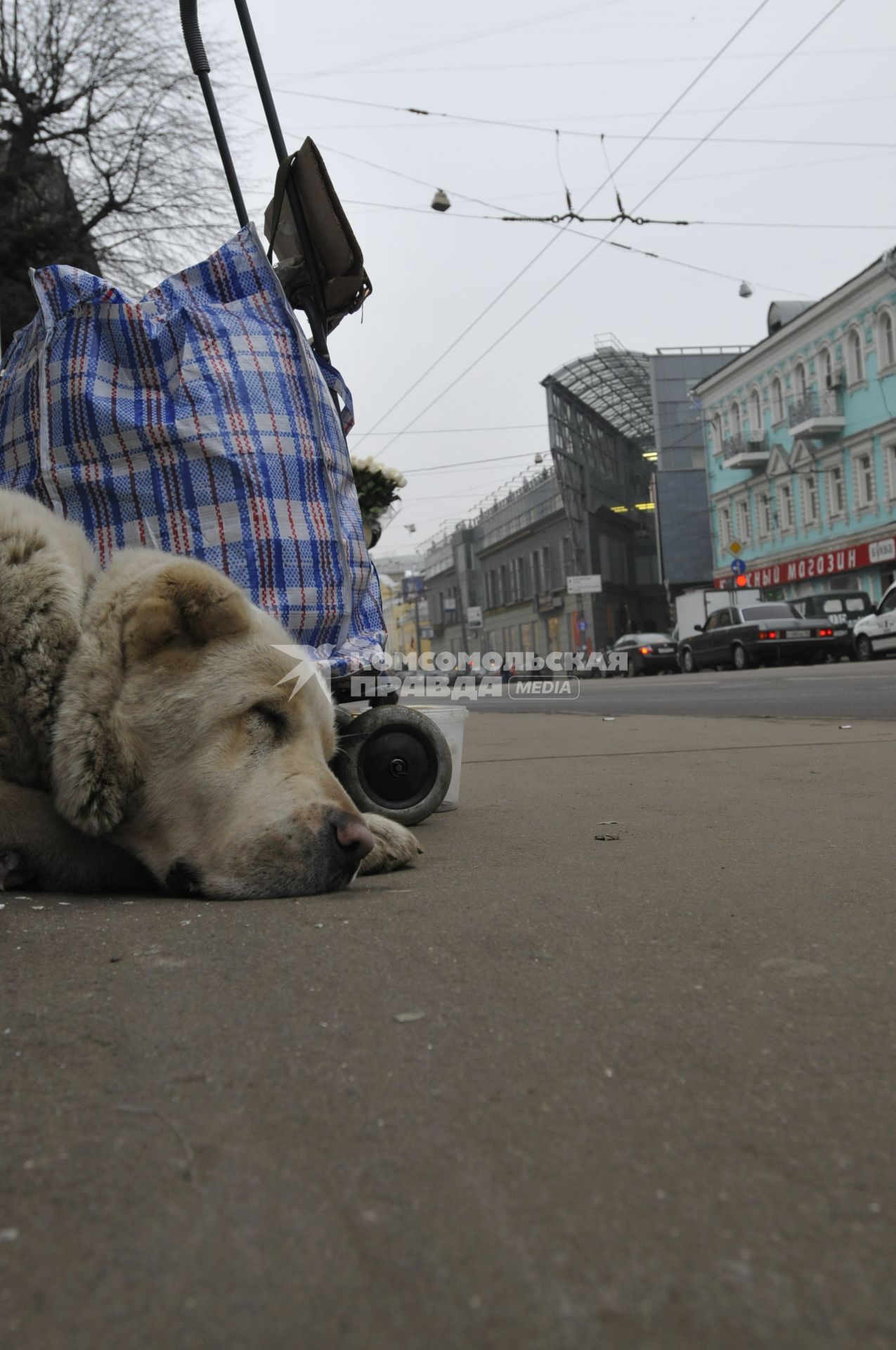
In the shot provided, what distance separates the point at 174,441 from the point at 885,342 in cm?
3539

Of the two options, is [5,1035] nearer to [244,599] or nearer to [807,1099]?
[807,1099]

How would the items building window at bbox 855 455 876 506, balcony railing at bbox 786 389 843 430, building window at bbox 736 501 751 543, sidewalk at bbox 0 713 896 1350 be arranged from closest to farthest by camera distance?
sidewalk at bbox 0 713 896 1350, building window at bbox 855 455 876 506, balcony railing at bbox 786 389 843 430, building window at bbox 736 501 751 543

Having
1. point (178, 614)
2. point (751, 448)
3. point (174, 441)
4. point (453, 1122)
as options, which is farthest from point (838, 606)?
point (453, 1122)

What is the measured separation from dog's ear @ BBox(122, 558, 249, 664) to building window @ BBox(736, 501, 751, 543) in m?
43.5

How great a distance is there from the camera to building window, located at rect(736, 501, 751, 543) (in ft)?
144

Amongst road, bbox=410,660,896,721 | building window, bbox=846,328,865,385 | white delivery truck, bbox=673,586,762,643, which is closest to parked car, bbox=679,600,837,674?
road, bbox=410,660,896,721

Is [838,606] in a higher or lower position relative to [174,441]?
lower

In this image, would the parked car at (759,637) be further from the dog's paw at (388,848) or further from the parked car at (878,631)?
the dog's paw at (388,848)

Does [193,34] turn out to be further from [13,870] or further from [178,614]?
[13,870]

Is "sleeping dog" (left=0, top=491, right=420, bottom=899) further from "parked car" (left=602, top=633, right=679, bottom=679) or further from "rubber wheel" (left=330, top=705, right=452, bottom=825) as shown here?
"parked car" (left=602, top=633, right=679, bottom=679)

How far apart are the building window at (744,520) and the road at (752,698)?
24322 millimetres

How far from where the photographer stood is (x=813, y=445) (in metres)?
38.3

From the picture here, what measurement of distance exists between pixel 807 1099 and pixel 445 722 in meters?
2.76

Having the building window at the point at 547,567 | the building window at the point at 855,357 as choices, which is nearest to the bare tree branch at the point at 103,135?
the building window at the point at 855,357
